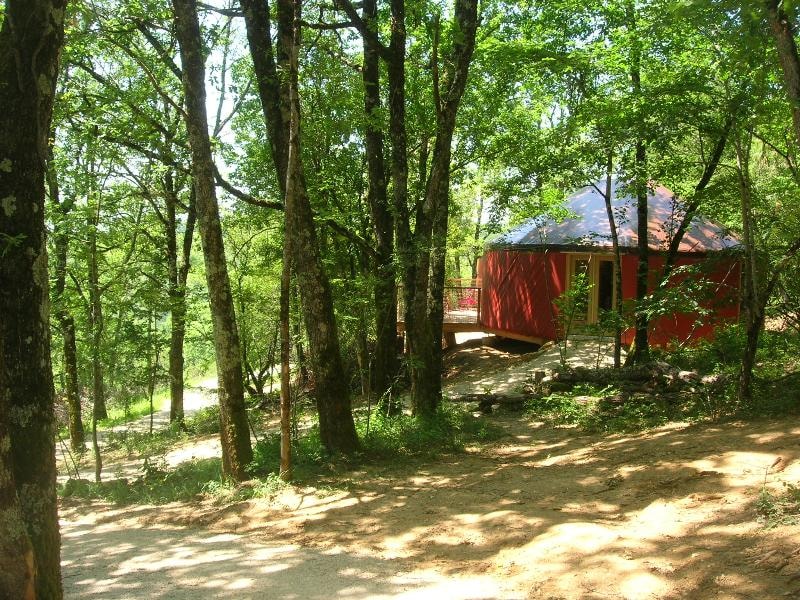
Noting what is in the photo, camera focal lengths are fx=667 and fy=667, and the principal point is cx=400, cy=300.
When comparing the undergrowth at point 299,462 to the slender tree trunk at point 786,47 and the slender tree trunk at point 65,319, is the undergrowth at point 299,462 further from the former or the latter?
the slender tree trunk at point 786,47

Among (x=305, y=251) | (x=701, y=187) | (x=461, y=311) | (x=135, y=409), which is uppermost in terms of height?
(x=701, y=187)

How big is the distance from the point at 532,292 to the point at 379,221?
778cm

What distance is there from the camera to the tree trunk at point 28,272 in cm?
327

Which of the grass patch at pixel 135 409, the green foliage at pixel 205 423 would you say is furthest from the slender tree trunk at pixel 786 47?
the grass patch at pixel 135 409

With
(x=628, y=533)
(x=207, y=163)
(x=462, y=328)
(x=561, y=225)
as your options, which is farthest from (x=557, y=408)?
(x=462, y=328)

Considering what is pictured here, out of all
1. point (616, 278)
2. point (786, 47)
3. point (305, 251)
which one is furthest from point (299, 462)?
point (616, 278)

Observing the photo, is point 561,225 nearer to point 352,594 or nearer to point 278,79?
point 278,79

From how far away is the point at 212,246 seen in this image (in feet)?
22.9

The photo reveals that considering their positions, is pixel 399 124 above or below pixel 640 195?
above

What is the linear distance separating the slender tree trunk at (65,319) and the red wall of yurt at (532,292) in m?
9.74

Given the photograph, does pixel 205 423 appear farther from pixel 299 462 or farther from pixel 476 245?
pixel 476 245

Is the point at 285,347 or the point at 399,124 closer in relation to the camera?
the point at 285,347

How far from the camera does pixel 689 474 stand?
17.7ft

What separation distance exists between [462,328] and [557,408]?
373 inches
